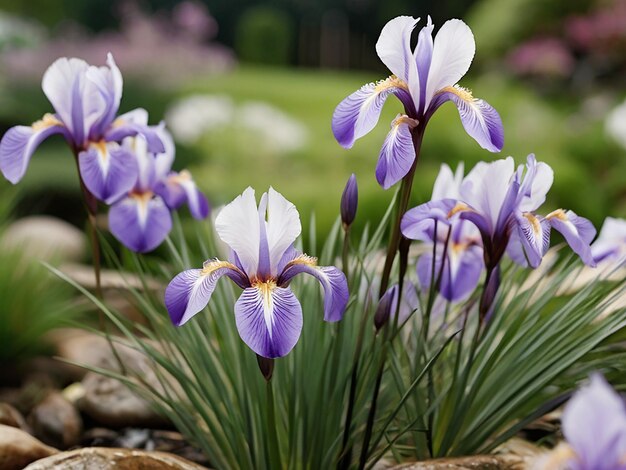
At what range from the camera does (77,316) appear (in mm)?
3744

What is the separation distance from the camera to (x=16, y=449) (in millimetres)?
2244

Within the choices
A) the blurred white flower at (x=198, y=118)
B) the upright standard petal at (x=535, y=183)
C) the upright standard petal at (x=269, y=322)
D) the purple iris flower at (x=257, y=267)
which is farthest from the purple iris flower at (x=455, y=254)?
the blurred white flower at (x=198, y=118)

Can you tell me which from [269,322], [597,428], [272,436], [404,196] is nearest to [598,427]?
[597,428]

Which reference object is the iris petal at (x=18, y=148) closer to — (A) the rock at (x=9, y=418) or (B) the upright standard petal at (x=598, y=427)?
(A) the rock at (x=9, y=418)

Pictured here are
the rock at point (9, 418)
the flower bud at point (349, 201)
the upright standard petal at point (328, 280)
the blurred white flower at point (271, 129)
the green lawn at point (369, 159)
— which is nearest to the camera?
the upright standard petal at point (328, 280)

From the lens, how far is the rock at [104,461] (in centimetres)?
192

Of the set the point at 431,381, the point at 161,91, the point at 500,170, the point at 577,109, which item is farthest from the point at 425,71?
the point at 577,109

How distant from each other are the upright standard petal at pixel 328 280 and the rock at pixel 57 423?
1392 millimetres

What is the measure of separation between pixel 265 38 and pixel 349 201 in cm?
1891

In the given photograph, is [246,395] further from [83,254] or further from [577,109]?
[577,109]

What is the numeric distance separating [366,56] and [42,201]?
16284mm

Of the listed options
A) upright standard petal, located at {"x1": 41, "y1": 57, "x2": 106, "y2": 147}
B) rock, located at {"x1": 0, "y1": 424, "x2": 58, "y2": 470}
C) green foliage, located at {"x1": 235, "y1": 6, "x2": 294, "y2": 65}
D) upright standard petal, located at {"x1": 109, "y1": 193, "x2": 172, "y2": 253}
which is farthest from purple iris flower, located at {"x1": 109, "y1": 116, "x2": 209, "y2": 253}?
green foliage, located at {"x1": 235, "y1": 6, "x2": 294, "y2": 65}

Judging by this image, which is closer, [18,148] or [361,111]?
[361,111]

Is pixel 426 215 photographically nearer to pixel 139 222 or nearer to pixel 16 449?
pixel 139 222
